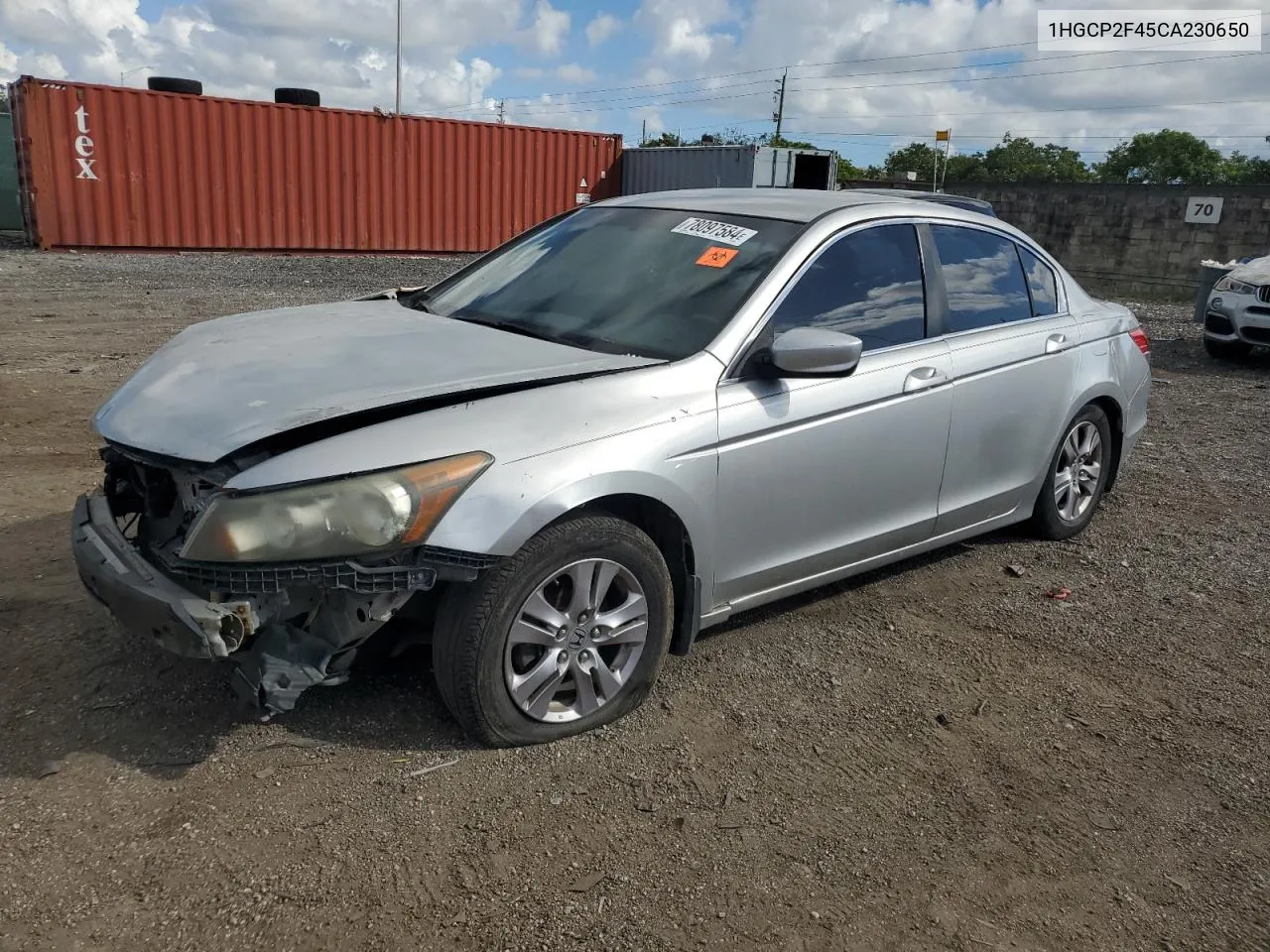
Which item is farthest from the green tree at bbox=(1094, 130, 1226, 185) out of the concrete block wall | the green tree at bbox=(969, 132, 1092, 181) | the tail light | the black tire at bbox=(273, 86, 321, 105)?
the tail light

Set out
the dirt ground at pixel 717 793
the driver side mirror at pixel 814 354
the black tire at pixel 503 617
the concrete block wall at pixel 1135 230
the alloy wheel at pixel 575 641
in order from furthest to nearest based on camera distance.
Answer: the concrete block wall at pixel 1135 230, the driver side mirror at pixel 814 354, the alloy wheel at pixel 575 641, the black tire at pixel 503 617, the dirt ground at pixel 717 793

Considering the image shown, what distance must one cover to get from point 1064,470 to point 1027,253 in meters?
1.06

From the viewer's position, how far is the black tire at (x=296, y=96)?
20.4 m

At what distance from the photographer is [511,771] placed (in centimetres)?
300

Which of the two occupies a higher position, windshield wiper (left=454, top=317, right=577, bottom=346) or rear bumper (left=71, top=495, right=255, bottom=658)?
windshield wiper (left=454, top=317, right=577, bottom=346)

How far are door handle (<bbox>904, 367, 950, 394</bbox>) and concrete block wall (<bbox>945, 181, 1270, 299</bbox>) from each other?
19.2 m

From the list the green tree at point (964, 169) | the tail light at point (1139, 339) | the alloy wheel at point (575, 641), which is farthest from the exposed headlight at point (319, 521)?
the green tree at point (964, 169)

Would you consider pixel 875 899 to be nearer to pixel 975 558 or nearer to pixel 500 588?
pixel 500 588

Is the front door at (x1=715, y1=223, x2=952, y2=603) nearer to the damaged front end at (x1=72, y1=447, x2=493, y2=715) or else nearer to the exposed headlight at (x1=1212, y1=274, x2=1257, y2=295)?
the damaged front end at (x1=72, y1=447, x2=493, y2=715)

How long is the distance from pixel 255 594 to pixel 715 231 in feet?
7.14

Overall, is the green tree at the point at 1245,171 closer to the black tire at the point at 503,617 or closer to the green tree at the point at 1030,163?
the green tree at the point at 1030,163

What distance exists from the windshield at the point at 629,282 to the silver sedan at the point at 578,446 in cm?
1

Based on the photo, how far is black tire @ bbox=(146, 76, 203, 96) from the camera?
18.7 m

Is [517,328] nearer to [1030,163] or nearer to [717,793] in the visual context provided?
[717,793]
